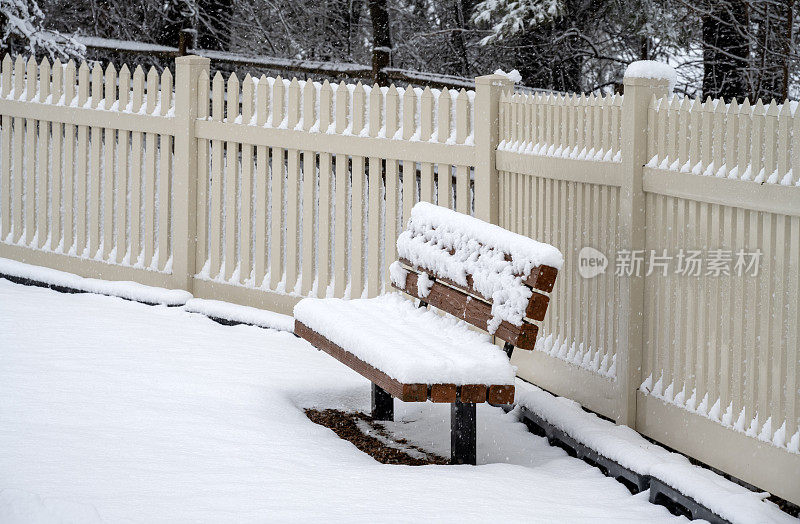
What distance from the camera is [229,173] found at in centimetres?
756

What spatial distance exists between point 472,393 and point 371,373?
0.48m

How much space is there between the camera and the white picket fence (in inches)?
177

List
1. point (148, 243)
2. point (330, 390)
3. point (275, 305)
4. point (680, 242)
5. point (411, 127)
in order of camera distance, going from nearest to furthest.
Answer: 1. point (680, 242)
2. point (330, 390)
3. point (411, 127)
4. point (275, 305)
5. point (148, 243)

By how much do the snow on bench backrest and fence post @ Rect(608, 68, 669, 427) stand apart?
0.61 m

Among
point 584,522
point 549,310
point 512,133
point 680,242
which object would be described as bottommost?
point 584,522

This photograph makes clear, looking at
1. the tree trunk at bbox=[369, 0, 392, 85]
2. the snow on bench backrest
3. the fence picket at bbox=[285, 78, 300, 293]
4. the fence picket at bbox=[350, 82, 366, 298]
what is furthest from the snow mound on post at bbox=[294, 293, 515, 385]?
the tree trunk at bbox=[369, 0, 392, 85]

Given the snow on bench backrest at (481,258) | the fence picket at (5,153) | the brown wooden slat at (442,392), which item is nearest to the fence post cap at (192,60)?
the fence picket at (5,153)

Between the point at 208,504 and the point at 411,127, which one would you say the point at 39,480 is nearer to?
the point at 208,504

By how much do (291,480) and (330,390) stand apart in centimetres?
169

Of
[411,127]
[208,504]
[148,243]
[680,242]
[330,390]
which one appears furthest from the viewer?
[148,243]

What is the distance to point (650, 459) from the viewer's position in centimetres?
468

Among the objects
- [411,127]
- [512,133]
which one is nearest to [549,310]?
[512,133]

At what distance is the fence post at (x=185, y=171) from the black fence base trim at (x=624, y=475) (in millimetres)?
2845

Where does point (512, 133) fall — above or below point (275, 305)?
above
